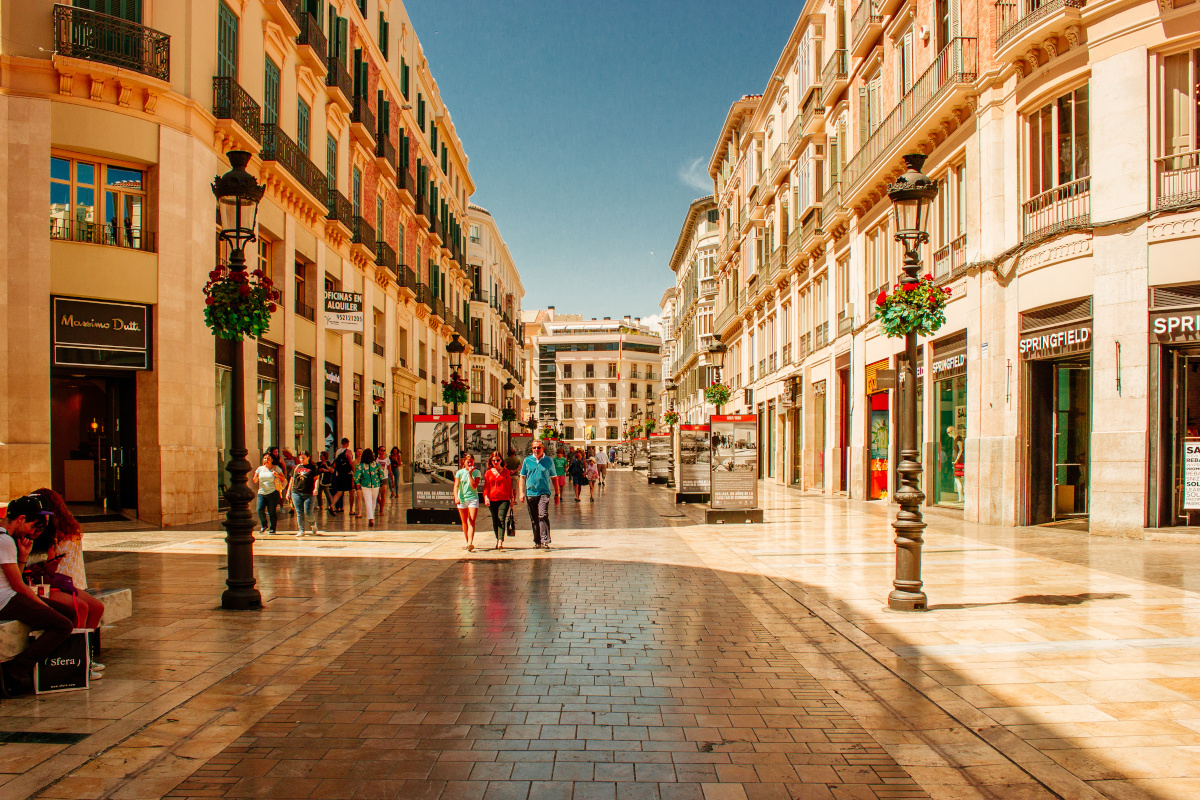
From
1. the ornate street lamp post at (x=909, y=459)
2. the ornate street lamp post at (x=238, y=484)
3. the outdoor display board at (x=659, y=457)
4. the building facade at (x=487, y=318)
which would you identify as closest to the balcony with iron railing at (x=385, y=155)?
the outdoor display board at (x=659, y=457)

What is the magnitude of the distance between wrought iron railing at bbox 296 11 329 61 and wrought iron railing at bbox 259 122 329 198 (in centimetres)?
292

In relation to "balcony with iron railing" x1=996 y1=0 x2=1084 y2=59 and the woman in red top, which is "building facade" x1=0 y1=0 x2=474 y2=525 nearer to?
the woman in red top

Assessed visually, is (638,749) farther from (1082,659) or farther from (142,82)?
(142,82)

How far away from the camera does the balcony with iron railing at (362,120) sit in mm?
30422

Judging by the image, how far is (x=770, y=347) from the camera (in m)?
42.9

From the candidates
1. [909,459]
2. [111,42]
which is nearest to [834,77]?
[111,42]

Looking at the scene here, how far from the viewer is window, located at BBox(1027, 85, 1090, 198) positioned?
15891 mm

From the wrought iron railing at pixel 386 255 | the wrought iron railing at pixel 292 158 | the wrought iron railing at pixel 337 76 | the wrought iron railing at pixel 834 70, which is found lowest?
the wrought iron railing at pixel 386 255

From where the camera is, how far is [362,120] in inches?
1219

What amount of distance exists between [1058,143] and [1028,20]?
223cm

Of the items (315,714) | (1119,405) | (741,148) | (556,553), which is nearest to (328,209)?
(556,553)

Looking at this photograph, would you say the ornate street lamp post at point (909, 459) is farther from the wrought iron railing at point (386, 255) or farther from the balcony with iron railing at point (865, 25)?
the wrought iron railing at point (386, 255)

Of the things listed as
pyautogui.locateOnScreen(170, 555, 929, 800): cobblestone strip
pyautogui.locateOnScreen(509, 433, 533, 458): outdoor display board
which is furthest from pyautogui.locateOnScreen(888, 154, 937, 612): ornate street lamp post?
pyautogui.locateOnScreen(509, 433, 533, 458): outdoor display board

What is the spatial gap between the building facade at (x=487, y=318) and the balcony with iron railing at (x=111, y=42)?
4015 centimetres
